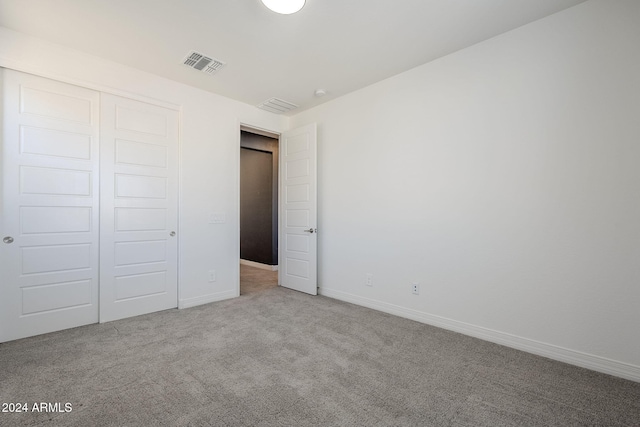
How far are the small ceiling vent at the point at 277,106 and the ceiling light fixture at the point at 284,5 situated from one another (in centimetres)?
189

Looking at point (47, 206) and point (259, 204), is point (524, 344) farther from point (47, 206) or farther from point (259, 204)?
point (259, 204)

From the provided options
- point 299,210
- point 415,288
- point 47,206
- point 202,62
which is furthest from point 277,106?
point 415,288

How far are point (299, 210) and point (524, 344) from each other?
9.93 ft

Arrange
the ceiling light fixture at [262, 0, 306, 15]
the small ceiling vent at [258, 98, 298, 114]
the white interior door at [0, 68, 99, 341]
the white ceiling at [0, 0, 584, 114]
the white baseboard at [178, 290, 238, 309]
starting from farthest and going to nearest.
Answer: the small ceiling vent at [258, 98, 298, 114] < the white baseboard at [178, 290, 238, 309] < the white interior door at [0, 68, 99, 341] < the white ceiling at [0, 0, 584, 114] < the ceiling light fixture at [262, 0, 306, 15]

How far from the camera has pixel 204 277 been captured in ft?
12.3

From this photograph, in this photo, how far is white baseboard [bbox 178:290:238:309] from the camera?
3551 millimetres

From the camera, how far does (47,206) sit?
2.75 meters

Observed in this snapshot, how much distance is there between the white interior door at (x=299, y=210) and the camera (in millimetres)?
4137

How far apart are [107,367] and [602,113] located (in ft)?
13.6

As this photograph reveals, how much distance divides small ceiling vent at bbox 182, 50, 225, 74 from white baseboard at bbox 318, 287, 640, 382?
323cm

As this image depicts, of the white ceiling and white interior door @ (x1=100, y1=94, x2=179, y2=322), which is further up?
the white ceiling

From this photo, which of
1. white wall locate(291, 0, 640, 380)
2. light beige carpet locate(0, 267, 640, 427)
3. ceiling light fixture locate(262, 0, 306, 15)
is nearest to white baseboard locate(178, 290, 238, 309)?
light beige carpet locate(0, 267, 640, 427)

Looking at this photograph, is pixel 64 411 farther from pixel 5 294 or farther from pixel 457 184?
pixel 457 184

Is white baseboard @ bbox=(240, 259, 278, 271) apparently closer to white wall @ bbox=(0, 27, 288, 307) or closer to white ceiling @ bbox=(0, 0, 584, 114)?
white wall @ bbox=(0, 27, 288, 307)
